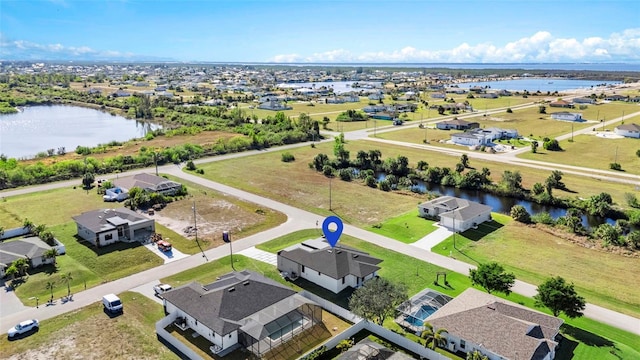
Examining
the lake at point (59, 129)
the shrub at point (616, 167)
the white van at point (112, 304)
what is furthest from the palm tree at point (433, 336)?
the lake at point (59, 129)

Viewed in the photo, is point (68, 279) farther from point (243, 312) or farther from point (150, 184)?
point (150, 184)

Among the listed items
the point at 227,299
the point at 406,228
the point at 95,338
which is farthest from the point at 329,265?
the point at 95,338

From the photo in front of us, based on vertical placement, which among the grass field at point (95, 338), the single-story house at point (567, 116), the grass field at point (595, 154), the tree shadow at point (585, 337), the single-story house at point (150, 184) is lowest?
the tree shadow at point (585, 337)

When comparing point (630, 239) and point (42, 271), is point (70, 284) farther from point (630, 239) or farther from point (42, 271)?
point (630, 239)

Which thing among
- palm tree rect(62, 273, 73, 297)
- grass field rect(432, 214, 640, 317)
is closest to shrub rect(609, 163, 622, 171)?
grass field rect(432, 214, 640, 317)

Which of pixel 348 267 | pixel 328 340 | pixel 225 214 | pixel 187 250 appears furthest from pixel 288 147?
pixel 328 340

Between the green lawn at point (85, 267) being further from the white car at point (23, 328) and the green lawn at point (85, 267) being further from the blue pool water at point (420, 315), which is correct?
the blue pool water at point (420, 315)
